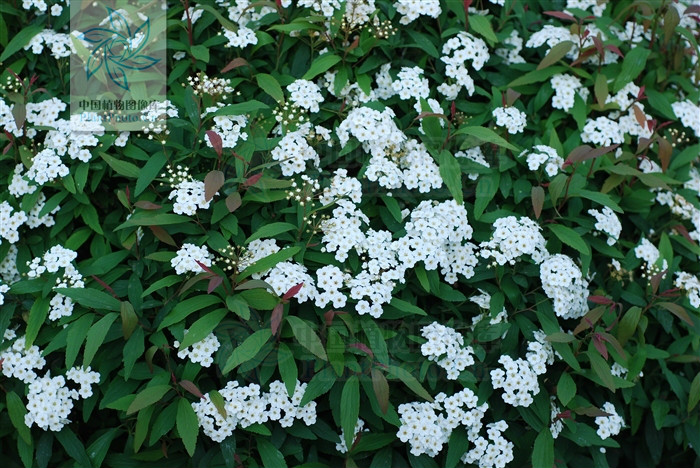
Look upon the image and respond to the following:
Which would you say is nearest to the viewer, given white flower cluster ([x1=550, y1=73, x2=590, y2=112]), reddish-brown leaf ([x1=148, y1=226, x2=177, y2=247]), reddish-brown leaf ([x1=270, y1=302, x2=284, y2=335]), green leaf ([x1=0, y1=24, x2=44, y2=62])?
reddish-brown leaf ([x1=270, y1=302, x2=284, y2=335])

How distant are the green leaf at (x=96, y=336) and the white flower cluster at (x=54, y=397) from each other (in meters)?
0.17

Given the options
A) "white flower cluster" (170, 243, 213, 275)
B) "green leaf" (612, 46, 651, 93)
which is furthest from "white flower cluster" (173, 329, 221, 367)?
"green leaf" (612, 46, 651, 93)

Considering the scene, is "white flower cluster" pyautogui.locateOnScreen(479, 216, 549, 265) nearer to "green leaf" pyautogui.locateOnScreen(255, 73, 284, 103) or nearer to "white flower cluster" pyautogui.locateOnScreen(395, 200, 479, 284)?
"white flower cluster" pyautogui.locateOnScreen(395, 200, 479, 284)

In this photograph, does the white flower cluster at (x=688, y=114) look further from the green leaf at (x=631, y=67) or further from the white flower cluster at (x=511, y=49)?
the white flower cluster at (x=511, y=49)

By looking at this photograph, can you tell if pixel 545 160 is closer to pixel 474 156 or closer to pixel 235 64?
pixel 474 156

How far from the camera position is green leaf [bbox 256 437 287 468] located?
3.10 metres

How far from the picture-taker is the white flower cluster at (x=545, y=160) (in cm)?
357

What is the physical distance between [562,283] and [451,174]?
71 cm

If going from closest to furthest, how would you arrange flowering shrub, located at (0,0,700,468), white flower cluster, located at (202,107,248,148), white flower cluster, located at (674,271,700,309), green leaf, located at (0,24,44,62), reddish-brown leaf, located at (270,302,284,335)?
reddish-brown leaf, located at (270,302,284,335), flowering shrub, located at (0,0,700,468), white flower cluster, located at (202,107,248,148), white flower cluster, located at (674,271,700,309), green leaf, located at (0,24,44,62)

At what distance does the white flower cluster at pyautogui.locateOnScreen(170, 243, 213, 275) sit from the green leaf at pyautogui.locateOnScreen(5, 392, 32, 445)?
35.2 inches

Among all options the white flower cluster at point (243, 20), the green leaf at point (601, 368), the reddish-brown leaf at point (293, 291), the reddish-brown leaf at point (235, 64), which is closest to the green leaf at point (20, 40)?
the white flower cluster at point (243, 20)

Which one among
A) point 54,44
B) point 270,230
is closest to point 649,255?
point 270,230

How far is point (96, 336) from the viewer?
3008 mm

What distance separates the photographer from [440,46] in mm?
3900
